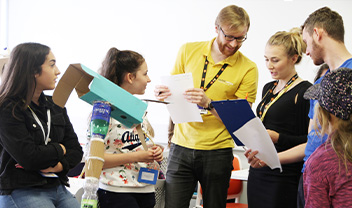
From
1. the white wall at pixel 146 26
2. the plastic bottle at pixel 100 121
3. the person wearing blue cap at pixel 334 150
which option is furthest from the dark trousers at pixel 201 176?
the white wall at pixel 146 26

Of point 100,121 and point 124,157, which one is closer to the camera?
point 100,121

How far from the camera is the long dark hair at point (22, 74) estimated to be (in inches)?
70.8

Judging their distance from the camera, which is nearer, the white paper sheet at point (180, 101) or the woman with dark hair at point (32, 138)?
the woman with dark hair at point (32, 138)

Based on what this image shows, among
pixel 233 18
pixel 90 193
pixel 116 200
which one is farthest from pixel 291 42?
pixel 90 193

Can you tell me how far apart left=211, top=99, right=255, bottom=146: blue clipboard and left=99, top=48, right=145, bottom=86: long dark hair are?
1.90 ft

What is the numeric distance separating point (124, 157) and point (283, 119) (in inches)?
35.3

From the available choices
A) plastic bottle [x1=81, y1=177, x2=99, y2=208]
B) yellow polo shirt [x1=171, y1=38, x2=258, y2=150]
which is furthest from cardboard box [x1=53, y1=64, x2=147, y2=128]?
yellow polo shirt [x1=171, y1=38, x2=258, y2=150]

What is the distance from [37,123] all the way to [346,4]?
11.5 feet

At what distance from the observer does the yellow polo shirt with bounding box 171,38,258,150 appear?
2.22m

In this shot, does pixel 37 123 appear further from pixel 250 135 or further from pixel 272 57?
pixel 272 57

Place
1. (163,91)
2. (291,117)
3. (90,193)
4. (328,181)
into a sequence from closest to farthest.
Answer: (90,193)
(328,181)
(291,117)
(163,91)

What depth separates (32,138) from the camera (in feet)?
5.81

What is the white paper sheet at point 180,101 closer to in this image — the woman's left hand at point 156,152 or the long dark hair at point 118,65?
the long dark hair at point 118,65

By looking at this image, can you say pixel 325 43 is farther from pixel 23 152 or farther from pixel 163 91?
pixel 23 152
